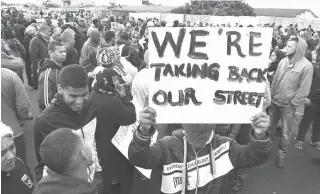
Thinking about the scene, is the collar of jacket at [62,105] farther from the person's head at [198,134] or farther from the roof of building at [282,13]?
the roof of building at [282,13]

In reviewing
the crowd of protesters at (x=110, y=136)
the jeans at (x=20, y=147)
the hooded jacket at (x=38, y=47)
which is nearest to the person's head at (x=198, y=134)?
the crowd of protesters at (x=110, y=136)

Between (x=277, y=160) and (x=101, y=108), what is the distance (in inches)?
134

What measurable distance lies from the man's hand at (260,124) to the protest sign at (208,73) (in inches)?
2.0

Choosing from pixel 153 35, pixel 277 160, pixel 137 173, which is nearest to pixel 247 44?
pixel 153 35

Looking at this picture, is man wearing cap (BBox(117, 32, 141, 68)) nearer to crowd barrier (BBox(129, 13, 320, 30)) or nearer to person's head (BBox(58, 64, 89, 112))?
person's head (BBox(58, 64, 89, 112))

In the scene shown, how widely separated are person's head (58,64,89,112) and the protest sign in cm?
97

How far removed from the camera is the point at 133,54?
6.59m

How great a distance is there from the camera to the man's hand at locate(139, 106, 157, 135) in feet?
5.92

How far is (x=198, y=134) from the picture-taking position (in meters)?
2.04

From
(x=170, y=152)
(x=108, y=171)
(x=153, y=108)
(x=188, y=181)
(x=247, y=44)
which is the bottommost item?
(x=108, y=171)

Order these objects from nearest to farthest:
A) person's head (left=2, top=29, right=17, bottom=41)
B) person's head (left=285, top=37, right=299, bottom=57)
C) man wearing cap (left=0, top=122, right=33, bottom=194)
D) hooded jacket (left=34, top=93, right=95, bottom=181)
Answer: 1. man wearing cap (left=0, top=122, right=33, bottom=194)
2. hooded jacket (left=34, top=93, right=95, bottom=181)
3. person's head (left=285, top=37, right=299, bottom=57)
4. person's head (left=2, top=29, right=17, bottom=41)

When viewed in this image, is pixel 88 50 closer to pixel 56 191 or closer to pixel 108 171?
pixel 108 171

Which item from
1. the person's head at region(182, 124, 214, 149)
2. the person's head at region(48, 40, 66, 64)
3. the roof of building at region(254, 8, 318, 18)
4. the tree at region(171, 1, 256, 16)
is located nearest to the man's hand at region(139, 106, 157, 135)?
the person's head at region(182, 124, 214, 149)

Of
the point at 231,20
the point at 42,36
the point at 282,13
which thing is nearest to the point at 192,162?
the point at 42,36
